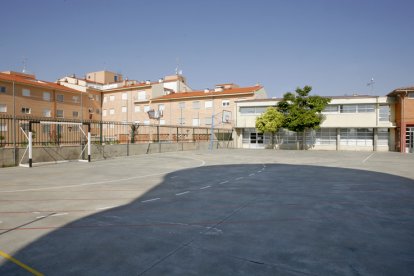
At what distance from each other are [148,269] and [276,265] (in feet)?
5.86

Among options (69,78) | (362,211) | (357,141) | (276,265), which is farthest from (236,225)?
(69,78)

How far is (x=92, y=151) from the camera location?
2200 centimetres

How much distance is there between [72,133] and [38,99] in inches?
940

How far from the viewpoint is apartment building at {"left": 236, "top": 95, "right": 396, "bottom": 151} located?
36.6 metres

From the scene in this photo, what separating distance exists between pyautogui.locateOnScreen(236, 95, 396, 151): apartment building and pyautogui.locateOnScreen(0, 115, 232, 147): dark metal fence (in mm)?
8608

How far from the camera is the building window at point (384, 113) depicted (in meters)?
36.6

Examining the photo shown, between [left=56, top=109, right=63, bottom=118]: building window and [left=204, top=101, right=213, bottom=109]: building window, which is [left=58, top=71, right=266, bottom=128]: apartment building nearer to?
[left=204, top=101, right=213, bottom=109]: building window

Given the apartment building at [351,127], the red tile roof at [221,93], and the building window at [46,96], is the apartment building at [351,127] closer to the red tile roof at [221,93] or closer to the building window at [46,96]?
the red tile roof at [221,93]

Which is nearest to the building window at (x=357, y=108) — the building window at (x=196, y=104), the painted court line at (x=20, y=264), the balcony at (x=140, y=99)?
the building window at (x=196, y=104)

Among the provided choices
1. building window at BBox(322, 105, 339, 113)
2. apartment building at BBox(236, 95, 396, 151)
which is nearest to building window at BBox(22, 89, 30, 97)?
apartment building at BBox(236, 95, 396, 151)

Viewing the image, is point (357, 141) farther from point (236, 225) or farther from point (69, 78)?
point (69, 78)

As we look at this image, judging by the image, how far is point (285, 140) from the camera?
42.1 metres

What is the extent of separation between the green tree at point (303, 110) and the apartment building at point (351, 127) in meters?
2.05

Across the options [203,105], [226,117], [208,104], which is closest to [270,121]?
[226,117]
